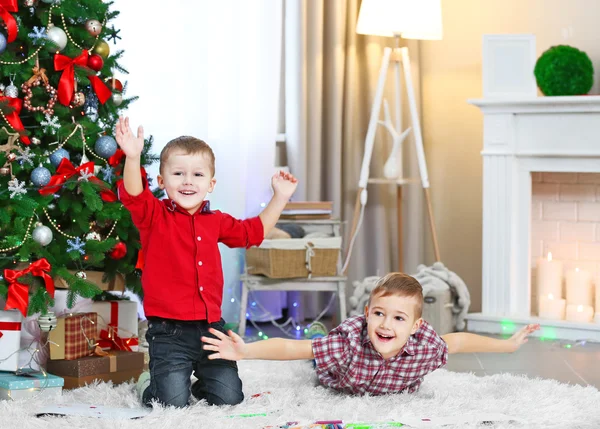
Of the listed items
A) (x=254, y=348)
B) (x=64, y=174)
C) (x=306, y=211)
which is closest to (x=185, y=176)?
(x=64, y=174)

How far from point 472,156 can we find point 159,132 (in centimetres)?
158

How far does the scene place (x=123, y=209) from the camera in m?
2.58

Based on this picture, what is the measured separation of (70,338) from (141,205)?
0.48m

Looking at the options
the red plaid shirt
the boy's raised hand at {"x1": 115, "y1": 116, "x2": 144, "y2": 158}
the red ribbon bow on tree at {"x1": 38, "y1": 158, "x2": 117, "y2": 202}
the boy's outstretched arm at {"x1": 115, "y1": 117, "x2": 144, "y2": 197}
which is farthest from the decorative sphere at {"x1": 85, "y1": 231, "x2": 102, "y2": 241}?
the red plaid shirt

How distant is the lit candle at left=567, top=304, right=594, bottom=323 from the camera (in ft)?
11.9

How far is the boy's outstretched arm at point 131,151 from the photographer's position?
84.4 inches

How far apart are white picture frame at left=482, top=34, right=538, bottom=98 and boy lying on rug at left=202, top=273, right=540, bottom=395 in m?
1.55

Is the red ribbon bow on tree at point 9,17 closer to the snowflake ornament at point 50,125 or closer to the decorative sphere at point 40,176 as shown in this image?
the snowflake ornament at point 50,125

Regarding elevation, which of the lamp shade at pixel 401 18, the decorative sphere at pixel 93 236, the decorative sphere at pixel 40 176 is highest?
the lamp shade at pixel 401 18

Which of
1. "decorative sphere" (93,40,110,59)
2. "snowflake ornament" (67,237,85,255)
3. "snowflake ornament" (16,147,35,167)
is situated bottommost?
"snowflake ornament" (67,237,85,255)

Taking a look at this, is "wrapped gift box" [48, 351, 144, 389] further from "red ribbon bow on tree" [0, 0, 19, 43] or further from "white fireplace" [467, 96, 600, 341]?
"white fireplace" [467, 96, 600, 341]

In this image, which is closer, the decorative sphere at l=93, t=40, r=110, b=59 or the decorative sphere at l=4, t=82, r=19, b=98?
the decorative sphere at l=4, t=82, r=19, b=98

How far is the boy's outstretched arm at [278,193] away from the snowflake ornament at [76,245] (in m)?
0.50

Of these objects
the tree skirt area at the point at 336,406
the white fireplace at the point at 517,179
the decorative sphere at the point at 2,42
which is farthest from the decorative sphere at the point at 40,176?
the white fireplace at the point at 517,179
